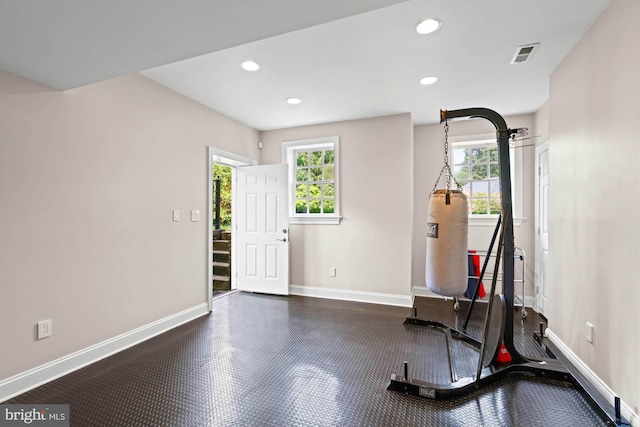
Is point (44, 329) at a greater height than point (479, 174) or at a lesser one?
lesser

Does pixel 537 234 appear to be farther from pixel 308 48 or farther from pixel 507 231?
pixel 308 48

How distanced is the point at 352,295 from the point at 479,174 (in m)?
2.52

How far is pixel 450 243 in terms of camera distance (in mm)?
2508

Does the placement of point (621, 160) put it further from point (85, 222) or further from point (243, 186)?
point (243, 186)

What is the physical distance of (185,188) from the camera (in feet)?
11.1

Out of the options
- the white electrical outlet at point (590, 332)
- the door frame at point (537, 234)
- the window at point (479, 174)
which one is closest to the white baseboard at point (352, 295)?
the door frame at point (537, 234)

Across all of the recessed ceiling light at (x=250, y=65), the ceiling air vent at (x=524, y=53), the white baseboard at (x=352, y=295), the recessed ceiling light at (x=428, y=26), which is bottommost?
the white baseboard at (x=352, y=295)

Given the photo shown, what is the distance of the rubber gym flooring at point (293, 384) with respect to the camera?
70.5 inches

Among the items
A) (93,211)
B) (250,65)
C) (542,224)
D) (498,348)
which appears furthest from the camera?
(542,224)

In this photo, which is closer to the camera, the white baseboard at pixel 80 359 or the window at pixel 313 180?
the white baseboard at pixel 80 359

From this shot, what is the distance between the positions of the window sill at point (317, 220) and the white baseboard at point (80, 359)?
199 centimetres

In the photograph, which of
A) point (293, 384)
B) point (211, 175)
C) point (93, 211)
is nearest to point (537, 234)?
point (293, 384)

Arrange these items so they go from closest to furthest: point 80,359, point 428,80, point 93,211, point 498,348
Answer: point 498,348 → point 80,359 → point 93,211 → point 428,80

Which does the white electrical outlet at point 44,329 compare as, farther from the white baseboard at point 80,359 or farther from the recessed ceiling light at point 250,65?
the recessed ceiling light at point 250,65
